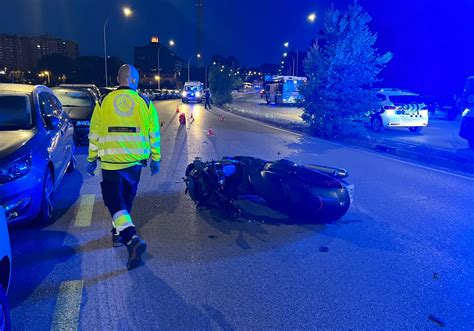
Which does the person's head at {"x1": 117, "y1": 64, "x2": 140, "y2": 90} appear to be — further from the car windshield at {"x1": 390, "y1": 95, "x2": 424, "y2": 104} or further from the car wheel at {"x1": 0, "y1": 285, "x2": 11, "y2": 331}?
the car windshield at {"x1": 390, "y1": 95, "x2": 424, "y2": 104}

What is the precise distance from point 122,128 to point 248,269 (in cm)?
193

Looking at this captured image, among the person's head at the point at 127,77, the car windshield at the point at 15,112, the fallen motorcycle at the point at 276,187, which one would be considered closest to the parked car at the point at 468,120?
the fallen motorcycle at the point at 276,187

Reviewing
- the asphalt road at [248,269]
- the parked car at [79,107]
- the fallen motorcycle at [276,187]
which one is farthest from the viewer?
the parked car at [79,107]

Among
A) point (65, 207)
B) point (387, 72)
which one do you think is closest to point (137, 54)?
point (387, 72)

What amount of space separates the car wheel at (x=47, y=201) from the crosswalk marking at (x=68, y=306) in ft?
5.40

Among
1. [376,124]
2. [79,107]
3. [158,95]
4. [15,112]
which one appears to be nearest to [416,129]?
[376,124]

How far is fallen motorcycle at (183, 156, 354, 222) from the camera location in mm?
5379

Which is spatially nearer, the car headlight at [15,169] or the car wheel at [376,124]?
the car headlight at [15,169]

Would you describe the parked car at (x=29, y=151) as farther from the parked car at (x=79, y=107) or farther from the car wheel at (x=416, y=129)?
the car wheel at (x=416, y=129)

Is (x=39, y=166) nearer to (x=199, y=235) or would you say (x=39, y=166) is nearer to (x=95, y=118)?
(x=95, y=118)

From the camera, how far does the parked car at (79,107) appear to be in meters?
12.0

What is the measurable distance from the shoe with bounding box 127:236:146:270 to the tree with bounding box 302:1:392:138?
1217cm

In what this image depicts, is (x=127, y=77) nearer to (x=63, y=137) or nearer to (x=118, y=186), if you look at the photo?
(x=118, y=186)

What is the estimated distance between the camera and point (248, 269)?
13.9 feet
